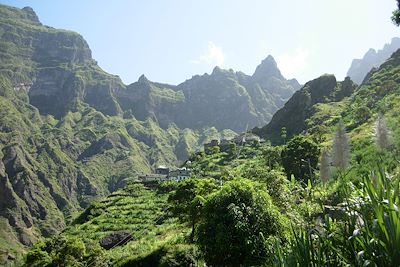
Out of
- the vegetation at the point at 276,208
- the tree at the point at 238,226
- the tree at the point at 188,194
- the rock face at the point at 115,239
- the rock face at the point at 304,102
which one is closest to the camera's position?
the vegetation at the point at 276,208

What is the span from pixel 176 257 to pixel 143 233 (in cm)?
1855

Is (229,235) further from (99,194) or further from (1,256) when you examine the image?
(99,194)

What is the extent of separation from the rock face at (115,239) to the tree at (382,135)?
125 feet

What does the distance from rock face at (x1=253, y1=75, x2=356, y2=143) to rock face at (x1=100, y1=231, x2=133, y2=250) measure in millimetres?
59067

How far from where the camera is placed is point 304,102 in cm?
10694

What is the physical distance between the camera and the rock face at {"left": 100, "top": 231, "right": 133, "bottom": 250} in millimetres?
41250

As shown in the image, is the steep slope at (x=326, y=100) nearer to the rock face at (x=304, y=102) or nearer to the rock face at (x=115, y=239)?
the rock face at (x=304, y=102)

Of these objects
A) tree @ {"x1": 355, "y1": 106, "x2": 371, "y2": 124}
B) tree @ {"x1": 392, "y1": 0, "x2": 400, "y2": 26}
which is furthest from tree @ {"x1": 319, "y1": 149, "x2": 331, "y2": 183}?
tree @ {"x1": 355, "y1": 106, "x2": 371, "y2": 124}

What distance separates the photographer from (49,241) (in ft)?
112

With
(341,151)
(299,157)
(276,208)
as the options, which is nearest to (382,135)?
(341,151)

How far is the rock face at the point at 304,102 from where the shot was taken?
332 feet

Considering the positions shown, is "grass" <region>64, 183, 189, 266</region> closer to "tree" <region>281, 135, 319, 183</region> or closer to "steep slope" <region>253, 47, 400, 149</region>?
"tree" <region>281, 135, 319, 183</region>

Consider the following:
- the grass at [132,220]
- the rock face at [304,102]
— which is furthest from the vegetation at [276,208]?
the rock face at [304,102]

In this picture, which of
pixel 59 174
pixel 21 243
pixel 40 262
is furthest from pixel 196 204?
pixel 59 174
